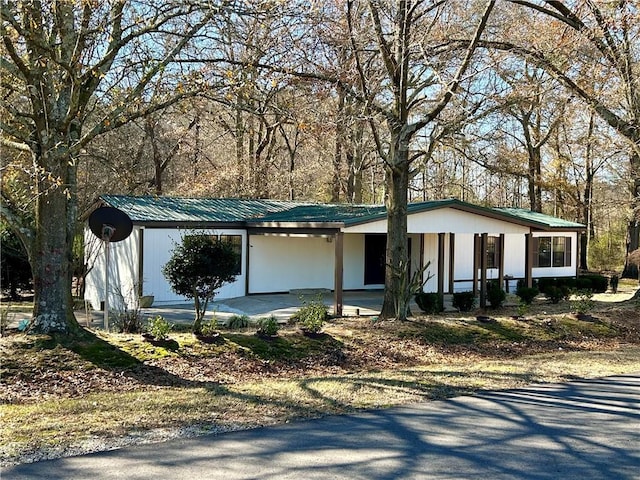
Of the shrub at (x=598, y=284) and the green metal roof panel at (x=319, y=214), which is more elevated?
the green metal roof panel at (x=319, y=214)

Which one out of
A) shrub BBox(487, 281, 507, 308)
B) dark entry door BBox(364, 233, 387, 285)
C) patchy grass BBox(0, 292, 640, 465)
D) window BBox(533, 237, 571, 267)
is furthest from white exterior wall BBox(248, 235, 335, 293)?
window BBox(533, 237, 571, 267)

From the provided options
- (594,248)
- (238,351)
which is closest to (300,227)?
(238,351)

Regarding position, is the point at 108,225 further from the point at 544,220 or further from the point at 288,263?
the point at 544,220

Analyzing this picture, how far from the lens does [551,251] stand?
25.4 m

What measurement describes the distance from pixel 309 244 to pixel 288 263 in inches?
40.7

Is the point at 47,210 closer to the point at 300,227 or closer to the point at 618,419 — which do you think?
the point at 618,419

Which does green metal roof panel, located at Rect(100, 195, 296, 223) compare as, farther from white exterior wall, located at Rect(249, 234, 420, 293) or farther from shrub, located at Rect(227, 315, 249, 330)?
shrub, located at Rect(227, 315, 249, 330)

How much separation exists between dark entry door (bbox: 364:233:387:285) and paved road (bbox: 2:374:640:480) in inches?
617

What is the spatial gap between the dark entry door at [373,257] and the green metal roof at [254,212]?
5.90 feet

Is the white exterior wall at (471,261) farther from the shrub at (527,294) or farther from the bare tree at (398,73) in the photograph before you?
the bare tree at (398,73)

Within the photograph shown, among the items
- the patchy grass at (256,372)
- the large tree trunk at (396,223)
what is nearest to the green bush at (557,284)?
the patchy grass at (256,372)

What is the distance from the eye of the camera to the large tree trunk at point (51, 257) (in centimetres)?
808

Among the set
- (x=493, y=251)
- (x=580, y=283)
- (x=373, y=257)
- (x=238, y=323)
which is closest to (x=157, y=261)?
(x=238, y=323)

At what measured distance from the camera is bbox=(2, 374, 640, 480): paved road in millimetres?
4383
